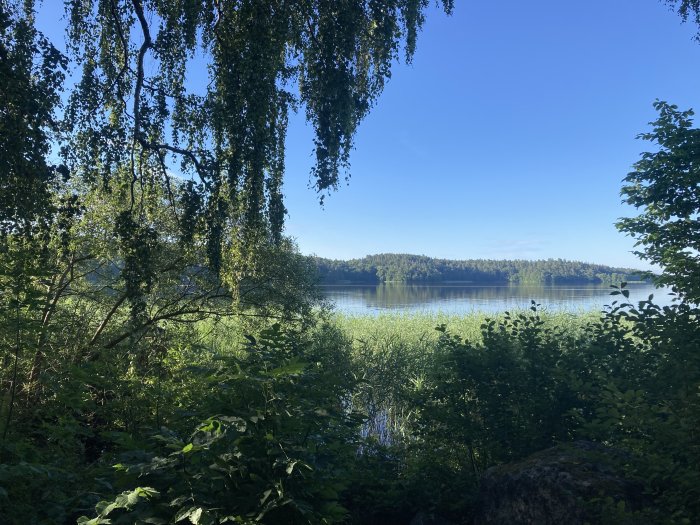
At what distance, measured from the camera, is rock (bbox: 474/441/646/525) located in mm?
3471

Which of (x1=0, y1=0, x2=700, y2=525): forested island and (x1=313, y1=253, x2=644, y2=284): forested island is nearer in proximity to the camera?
(x1=0, y1=0, x2=700, y2=525): forested island

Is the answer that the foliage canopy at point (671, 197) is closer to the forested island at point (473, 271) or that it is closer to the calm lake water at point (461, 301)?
the calm lake water at point (461, 301)

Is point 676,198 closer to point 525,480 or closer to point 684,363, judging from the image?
point 684,363

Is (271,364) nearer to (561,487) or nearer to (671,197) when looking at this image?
(561,487)

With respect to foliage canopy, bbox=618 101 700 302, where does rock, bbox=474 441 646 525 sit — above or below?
below

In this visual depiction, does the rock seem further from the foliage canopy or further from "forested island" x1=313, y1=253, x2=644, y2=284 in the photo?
"forested island" x1=313, y1=253, x2=644, y2=284

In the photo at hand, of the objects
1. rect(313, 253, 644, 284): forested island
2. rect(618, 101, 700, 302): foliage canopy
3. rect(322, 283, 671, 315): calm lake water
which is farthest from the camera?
rect(313, 253, 644, 284): forested island

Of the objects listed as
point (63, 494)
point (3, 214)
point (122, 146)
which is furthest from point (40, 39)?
point (63, 494)

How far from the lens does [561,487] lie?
3.61 meters

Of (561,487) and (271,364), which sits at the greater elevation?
(271,364)

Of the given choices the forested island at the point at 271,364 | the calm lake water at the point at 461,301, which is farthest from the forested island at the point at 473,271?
the forested island at the point at 271,364

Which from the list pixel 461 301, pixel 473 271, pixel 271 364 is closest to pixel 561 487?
pixel 271 364

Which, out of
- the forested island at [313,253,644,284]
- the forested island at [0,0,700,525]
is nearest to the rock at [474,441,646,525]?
the forested island at [0,0,700,525]

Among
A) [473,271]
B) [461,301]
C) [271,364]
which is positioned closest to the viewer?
[271,364]
